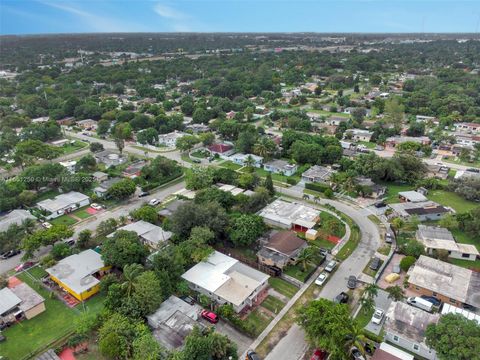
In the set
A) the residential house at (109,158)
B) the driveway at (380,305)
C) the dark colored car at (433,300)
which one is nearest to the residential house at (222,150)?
the residential house at (109,158)

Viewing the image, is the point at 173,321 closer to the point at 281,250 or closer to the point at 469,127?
the point at 281,250

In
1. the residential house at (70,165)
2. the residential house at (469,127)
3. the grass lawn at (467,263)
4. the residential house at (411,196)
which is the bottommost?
the grass lawn at (467,263)

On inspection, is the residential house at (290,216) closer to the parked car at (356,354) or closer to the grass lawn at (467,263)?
the grass lawn at (467,263)

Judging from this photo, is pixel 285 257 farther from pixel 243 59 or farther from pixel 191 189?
pixel 243 59

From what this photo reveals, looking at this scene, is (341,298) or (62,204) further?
(62,204)

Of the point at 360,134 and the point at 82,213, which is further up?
the point at 360,134

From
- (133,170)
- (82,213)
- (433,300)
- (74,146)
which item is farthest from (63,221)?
(433,300)

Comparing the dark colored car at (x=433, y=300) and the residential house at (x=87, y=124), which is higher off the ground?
the residential house at (x=87, y=124)
